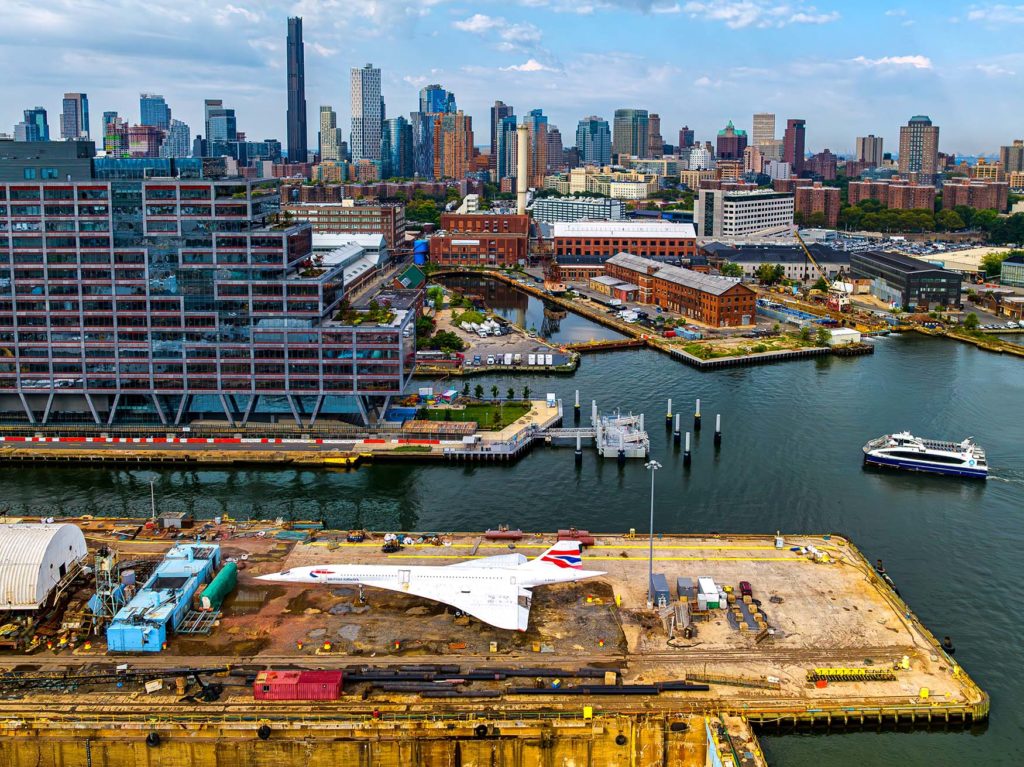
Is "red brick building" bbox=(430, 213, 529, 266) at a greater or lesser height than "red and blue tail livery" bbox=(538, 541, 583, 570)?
greater

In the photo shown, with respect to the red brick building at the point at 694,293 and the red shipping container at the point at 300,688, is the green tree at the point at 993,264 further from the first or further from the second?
the red shipping container at the point at 300,688

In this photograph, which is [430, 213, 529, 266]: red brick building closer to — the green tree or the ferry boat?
the green tree

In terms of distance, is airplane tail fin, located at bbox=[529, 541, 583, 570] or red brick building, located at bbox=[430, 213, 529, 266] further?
red brick building, located at bbox=[430, 213, 529, 266]

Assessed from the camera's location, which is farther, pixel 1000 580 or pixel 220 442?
pixel 220 442

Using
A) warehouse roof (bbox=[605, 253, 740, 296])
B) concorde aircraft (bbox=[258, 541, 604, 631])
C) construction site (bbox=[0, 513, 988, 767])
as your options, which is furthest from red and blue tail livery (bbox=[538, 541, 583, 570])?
warehouse roof (bbox=[605, 253, 740, 296])

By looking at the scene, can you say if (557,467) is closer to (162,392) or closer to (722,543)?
(722,543)

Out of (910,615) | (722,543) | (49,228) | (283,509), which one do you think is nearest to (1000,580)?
(910,615)
